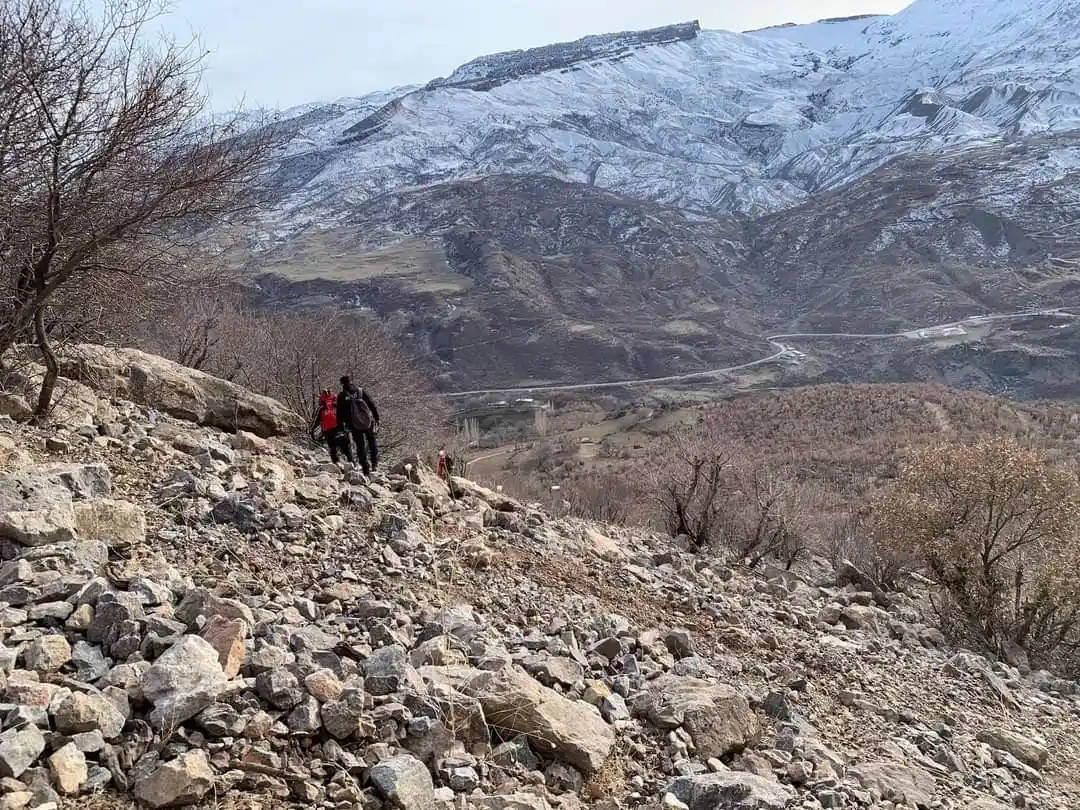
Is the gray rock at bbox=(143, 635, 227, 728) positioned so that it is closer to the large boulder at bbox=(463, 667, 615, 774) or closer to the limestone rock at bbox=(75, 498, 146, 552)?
the large boulder at bbox=(463, 667, 615, 774)

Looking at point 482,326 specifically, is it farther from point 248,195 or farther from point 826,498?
point 248,195

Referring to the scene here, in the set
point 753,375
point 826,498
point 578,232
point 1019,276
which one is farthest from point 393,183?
point 826,498

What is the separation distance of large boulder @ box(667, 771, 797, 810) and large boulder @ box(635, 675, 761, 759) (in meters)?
0.49

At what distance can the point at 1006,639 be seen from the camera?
11.8 metres

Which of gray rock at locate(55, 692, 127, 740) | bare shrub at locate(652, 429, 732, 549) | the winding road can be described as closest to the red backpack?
gray rock at locate(55, 692, 127, 740)

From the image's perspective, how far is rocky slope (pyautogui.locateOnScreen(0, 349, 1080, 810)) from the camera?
9.87 ft

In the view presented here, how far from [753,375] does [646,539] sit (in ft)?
262

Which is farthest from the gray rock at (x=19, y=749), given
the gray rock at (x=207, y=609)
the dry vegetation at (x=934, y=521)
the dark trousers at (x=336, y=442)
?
the dry vegetation at (x=934, y=521)

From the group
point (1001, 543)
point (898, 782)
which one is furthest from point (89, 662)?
point (1001, 543)

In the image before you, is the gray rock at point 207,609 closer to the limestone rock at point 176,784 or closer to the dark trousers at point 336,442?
the limestone rock at point 176,784

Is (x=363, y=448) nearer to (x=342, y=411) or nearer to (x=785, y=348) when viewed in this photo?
(x=342, y=411)

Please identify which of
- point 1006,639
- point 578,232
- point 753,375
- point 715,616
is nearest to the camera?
point 715,616

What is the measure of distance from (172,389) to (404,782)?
968cm

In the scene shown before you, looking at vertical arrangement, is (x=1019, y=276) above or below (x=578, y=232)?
below
